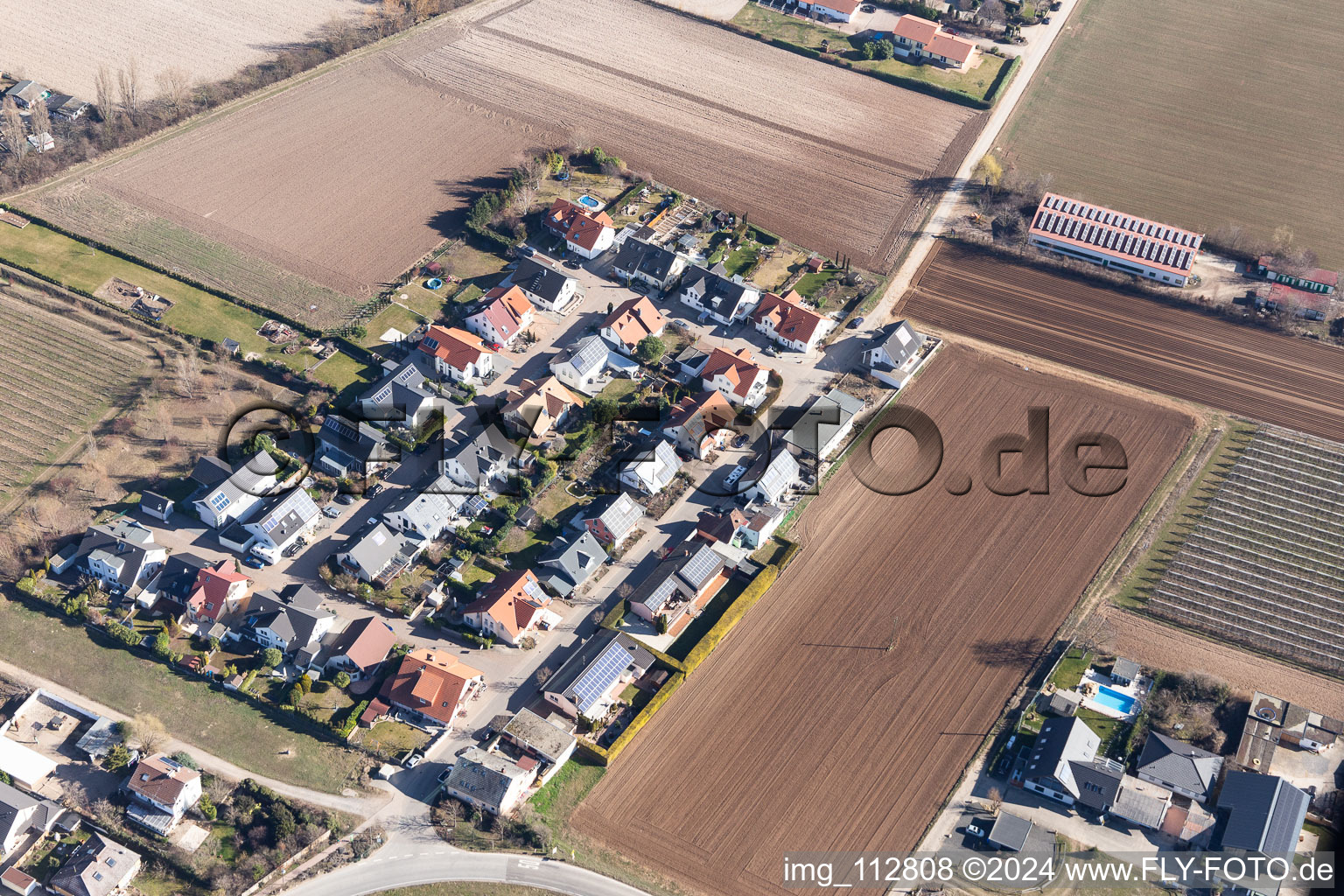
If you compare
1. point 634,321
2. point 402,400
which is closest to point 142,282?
point 402,400

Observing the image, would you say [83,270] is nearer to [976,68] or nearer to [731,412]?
[731,412]

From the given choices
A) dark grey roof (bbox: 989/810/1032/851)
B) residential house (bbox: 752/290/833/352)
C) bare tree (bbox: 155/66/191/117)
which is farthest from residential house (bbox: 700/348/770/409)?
bare tree (bbox: 155/66/191/117)

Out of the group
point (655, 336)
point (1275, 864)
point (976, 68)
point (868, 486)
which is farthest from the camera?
point (976, 68)

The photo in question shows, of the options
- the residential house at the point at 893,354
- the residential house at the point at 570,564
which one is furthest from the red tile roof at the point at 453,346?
the residential house at the point at 893,354

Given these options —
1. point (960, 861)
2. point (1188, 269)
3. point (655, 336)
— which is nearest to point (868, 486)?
point (655, 336)

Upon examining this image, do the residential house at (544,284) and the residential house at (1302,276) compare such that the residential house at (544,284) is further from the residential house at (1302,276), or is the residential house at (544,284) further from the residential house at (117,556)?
the residential house at (1302,276)

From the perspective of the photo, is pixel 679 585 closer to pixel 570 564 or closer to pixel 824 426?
pixel 570 564

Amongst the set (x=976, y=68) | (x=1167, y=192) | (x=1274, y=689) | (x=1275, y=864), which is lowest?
(x=1275, y=864)

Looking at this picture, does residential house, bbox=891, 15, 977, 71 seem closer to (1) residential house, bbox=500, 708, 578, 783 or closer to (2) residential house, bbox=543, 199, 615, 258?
(2) residential house, bbox=543, 199, 615, 258
